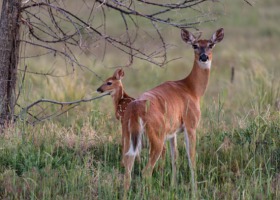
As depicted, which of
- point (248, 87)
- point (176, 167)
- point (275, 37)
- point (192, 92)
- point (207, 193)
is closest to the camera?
point (207, 193)

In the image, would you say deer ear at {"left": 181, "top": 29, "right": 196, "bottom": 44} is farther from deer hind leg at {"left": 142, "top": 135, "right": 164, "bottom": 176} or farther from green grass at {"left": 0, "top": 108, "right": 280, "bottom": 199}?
deer hind leg at {"left": 142, "top": 135, "right": 164, "bottom": 176}

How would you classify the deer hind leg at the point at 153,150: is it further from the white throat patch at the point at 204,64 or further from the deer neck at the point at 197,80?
the white throat patch at the point at 204,64

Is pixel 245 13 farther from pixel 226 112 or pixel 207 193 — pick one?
pixel 207 193

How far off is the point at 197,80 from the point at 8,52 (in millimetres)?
2265

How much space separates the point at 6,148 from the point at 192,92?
2251mm

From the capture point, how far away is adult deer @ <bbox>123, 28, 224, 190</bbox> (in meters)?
7.11

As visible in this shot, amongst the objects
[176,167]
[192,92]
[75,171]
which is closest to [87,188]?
[75,171]

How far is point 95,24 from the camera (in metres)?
26.3

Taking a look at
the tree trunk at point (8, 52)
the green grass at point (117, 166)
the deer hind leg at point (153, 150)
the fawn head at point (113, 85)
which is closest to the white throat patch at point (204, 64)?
the green grass at point (117, 166)

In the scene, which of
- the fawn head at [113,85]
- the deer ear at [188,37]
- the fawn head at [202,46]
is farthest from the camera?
the fawn head at [113,85]

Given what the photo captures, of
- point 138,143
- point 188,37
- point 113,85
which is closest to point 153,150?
point 138,143

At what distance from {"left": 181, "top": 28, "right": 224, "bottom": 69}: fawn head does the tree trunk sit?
1988 millimetres

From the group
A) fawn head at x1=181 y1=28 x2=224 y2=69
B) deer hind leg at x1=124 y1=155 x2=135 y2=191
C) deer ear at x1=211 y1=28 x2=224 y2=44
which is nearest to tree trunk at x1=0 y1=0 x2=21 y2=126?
fawn head at x1=181 y1=28 x2=224 y2=69

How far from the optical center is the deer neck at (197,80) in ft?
28.8
